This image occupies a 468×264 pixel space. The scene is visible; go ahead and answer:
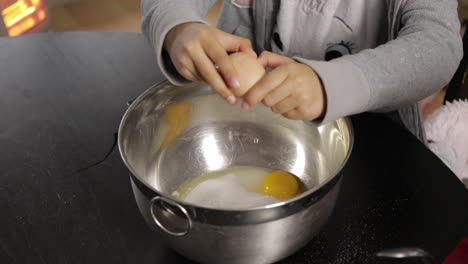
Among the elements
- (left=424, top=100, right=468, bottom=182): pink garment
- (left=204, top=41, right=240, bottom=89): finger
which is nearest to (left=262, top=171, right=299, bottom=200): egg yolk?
(left=204, top=41, right=240, bottom=89): finger

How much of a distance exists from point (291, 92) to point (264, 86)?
0.03 m

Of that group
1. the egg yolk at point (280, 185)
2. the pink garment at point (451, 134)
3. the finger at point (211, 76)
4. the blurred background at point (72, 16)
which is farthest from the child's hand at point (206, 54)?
the blurred background at point (72, 16)

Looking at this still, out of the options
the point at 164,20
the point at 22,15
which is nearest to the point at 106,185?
the point at 164,20

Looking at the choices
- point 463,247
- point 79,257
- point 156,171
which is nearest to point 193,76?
point 156,171

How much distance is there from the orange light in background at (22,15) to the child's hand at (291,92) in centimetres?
131

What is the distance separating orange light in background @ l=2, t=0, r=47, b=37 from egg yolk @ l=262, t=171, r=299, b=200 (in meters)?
1.29

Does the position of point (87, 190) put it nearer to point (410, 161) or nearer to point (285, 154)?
point (285, 154)

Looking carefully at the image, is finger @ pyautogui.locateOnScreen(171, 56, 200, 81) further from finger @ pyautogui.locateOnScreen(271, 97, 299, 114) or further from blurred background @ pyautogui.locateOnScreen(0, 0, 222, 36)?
blurred background @ pyautogui.locateOnScreen(0, 0, 222, 36)

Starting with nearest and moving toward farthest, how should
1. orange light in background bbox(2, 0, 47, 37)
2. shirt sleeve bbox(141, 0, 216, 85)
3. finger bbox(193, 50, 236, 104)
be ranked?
finger bbox(193, 50, 236, 104), shirt sleeve bbox(141, 0, 216, 85), orange light in background bbox(2, 0, 47, 37)

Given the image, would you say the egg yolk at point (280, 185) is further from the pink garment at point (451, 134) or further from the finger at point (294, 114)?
the pink garment at point (451, 134)

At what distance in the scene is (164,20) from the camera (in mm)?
628

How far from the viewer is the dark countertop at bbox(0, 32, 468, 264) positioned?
503mm

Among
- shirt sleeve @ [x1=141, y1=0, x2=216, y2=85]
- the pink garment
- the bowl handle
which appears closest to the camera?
the bowl handle

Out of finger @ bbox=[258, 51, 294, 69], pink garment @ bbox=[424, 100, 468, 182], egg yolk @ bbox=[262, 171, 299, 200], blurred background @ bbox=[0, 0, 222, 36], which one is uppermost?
finger @ bbox=[258, 51, 294, 69]
